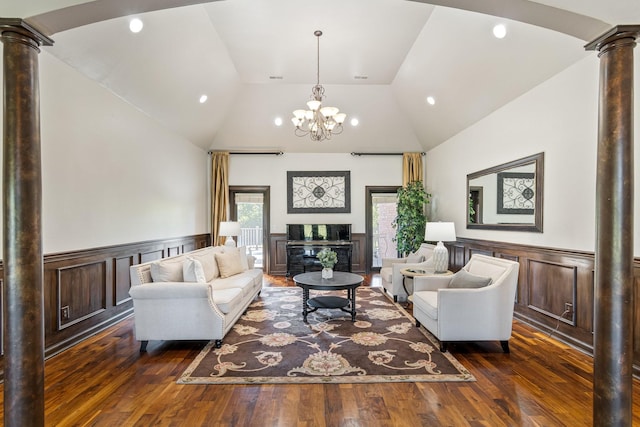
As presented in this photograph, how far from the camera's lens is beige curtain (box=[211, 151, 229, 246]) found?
713cm

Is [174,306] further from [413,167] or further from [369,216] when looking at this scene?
[413,167]

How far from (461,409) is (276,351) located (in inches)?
64.4

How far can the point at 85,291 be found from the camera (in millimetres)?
3498

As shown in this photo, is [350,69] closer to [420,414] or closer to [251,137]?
[251,137]

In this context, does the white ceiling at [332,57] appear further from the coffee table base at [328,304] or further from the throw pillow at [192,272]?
the coffee table base at [328,304]

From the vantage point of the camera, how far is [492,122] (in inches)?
183

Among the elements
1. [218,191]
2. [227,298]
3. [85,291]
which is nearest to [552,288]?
[227,298]

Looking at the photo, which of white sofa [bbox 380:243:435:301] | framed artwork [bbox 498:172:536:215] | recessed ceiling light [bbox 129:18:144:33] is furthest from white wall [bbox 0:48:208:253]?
framed artwork [bbox 498:172:536:215]

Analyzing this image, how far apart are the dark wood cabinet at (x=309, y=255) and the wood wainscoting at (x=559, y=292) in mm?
3136

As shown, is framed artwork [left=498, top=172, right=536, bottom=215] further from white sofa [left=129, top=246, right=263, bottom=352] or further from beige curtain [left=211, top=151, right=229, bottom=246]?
beige curtain [left=211, top=151, right=229, bottom=246]

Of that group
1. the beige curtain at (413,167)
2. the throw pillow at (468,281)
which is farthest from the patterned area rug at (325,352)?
the beige curtain at (413,167)

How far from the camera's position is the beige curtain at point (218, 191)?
23.4 feet

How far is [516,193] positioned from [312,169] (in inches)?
170

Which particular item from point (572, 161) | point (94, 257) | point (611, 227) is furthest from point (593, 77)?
point (94, 257)
